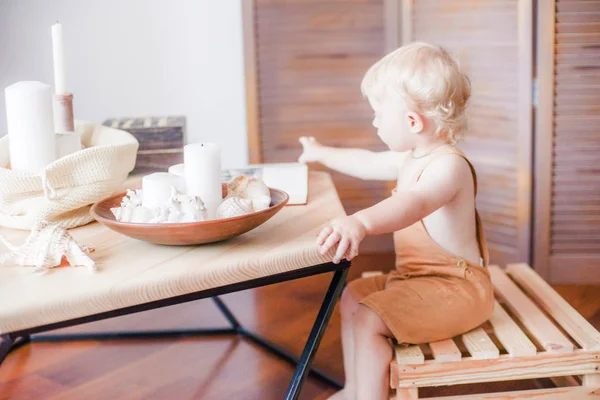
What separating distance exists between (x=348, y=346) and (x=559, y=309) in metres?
0.46

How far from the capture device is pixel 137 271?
1.14m

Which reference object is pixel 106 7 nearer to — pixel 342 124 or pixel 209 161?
pixel 342 124

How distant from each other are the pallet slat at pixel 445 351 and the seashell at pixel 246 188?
0.42 metres

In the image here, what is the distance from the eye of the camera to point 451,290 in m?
1.53

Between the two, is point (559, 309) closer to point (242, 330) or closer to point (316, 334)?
point (316, 334)

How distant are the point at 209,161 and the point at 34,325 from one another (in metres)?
0.40

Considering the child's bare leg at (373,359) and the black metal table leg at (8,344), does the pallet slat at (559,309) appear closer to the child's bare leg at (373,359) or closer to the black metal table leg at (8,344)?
the child's bare leg at (373,359)

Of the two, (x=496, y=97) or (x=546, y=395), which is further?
(x=496, y=97)

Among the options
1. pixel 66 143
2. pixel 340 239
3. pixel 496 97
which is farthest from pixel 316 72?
pixel 340 239

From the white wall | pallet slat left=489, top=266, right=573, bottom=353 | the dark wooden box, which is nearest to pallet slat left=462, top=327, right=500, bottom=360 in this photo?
pallet slat left=489, top=266, right=573, bottom=353

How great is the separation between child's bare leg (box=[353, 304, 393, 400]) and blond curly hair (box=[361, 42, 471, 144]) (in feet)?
1.33

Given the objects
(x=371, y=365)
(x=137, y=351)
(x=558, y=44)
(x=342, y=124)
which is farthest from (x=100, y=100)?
(x=371, y=365)

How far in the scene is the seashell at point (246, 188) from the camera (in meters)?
1.36

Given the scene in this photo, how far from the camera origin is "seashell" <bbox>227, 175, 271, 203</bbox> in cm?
136
